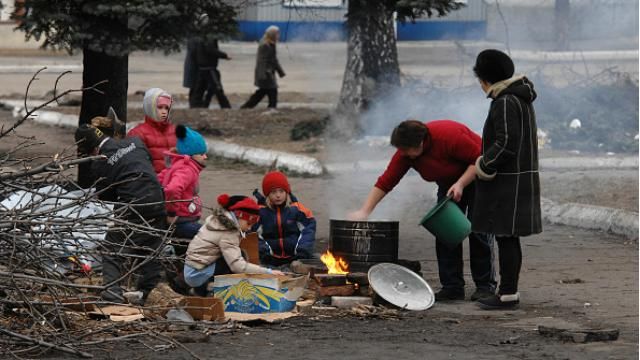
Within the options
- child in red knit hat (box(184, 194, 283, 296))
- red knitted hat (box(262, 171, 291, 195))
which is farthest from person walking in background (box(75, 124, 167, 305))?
red knitted hat (box(262, 171, 291, 195))

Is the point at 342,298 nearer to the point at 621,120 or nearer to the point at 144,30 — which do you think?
the point at 144,30

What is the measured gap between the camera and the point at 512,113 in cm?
863

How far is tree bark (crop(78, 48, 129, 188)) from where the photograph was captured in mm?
12664

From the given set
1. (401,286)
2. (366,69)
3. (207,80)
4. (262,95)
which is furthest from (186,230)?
(207,80)

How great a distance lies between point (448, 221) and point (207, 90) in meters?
15.1

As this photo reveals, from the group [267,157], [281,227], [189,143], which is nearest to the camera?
[189,143]

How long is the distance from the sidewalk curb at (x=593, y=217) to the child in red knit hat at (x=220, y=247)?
382 cm

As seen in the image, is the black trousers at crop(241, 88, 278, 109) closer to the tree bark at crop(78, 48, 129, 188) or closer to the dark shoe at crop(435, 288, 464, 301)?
the tree bark at crop(78, 48, 129, 188)

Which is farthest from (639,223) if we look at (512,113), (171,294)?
(171,294)

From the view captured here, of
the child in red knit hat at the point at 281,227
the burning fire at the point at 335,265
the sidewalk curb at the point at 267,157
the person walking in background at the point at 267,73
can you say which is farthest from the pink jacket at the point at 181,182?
the person walking in background at the point at 267,73

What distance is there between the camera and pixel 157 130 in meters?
10.3

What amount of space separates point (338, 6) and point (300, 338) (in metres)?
12.9

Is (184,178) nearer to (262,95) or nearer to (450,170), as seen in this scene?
(450,170)

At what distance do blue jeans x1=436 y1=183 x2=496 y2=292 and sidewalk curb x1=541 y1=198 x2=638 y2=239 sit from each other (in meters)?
2.70
